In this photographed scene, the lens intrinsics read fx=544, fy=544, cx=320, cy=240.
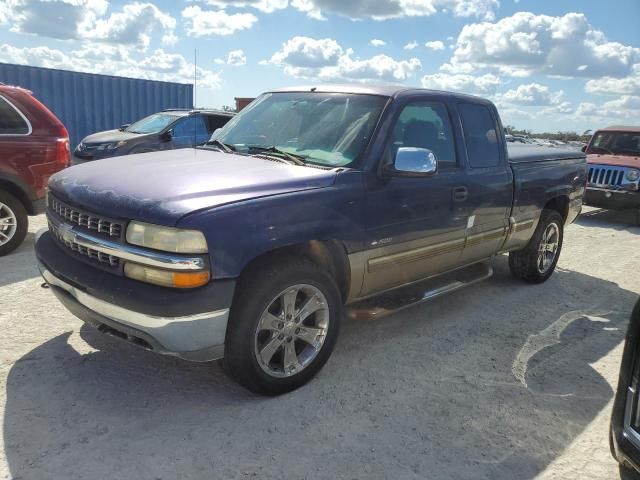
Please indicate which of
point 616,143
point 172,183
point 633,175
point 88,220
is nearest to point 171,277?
point 172,183

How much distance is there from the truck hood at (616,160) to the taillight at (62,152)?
31.6 ft

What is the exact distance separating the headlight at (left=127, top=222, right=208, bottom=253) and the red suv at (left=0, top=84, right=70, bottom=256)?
154 inches

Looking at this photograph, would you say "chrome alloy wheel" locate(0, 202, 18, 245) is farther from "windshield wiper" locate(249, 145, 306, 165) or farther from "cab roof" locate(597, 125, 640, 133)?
"cab roof" locate(597, 125, 640, 133)

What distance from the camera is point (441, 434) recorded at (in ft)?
9.99

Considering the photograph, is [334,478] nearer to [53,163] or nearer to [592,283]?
[592,283]

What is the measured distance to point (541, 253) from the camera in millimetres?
5836

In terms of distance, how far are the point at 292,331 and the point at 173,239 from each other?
3.16 feet

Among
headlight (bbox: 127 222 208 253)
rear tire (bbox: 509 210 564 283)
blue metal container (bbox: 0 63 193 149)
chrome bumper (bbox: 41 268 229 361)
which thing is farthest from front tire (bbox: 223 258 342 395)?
blue metal container (bbox: 0 63 193 149)

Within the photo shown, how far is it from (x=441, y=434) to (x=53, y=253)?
256 cm

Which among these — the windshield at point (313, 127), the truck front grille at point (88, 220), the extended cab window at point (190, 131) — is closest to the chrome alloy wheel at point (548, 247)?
the windshield at point (313, 127)

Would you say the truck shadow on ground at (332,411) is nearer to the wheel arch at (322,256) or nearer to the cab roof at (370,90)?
the wheel arch at (322,256)

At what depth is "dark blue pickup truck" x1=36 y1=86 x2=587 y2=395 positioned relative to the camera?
110 inches

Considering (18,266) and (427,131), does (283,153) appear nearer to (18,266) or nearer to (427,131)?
(427,131)

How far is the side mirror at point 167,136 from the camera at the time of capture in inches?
438
